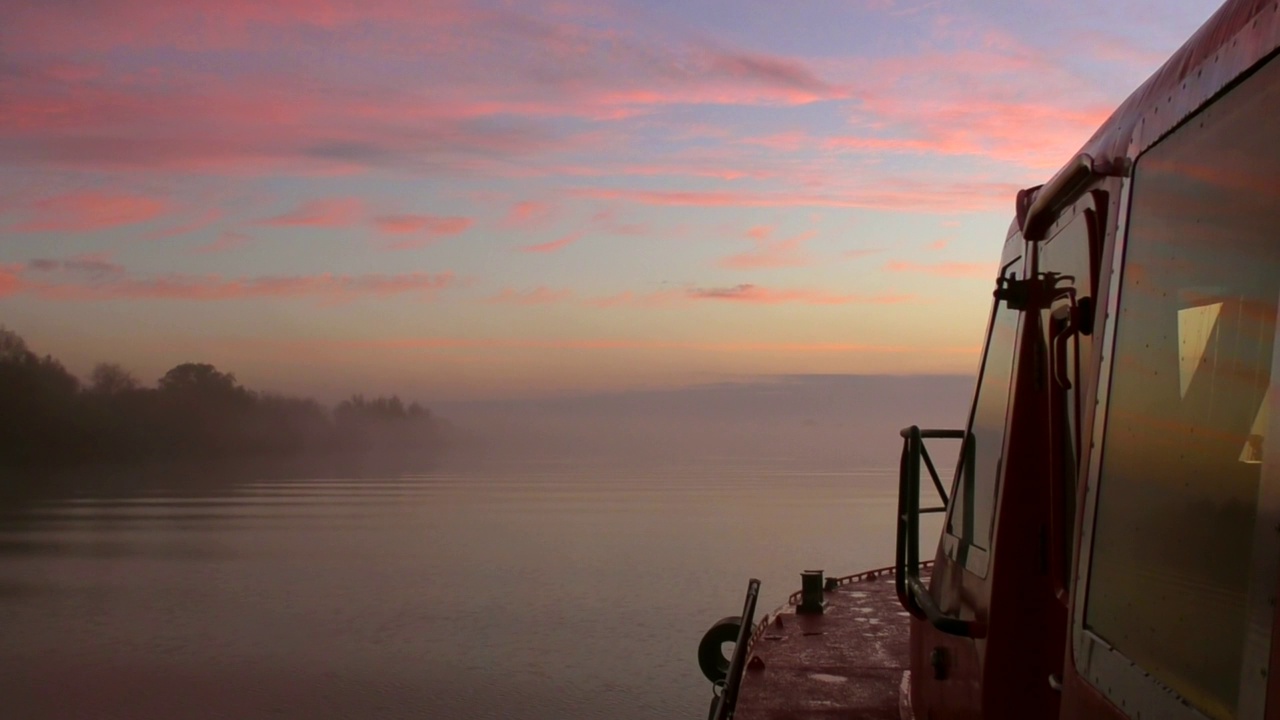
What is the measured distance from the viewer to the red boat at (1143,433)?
205 cm

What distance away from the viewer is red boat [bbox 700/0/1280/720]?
2055mm

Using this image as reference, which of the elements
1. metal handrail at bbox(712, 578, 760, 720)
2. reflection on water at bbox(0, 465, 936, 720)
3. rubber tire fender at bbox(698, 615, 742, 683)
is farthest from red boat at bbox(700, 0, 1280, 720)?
reflection on water at bbox(0, 465, 936, 720)

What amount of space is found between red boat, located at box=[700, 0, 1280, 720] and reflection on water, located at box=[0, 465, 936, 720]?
4461 centimetres

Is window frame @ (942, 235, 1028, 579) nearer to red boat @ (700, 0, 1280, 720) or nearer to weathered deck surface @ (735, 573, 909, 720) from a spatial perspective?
red boat @ (700, 0, 1280, 720)

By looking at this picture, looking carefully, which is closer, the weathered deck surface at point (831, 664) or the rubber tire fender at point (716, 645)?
the weathered deck surface at point (831, 664)

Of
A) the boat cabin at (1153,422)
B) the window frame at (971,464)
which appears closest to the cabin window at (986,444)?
the window frame at (971,464)

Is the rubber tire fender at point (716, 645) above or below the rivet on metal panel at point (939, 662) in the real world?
below

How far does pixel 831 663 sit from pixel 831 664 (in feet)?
0.16

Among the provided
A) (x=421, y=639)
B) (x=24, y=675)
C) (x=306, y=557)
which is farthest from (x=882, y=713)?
A: (x=306, y=557)

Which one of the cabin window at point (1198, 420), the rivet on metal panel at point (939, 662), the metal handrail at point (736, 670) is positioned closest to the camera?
the cabin window at point (1198, 420)

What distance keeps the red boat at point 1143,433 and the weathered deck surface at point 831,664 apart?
3419 mm

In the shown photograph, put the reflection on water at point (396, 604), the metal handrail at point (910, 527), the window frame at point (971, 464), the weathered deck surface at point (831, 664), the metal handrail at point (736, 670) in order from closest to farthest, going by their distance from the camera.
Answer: the window frame at point (971, 464)
the metal handrail at point (910, 527)
the weathered deck surface at point (831, 664)
the metal handrail at point (736, 670)
the reflection on water at point (396, 604)

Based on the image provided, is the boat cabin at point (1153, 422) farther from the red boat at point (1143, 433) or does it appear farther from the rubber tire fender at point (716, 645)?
the rubber tire fender at point (716, 645)

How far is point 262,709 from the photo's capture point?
161 ft
